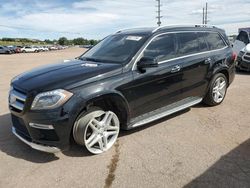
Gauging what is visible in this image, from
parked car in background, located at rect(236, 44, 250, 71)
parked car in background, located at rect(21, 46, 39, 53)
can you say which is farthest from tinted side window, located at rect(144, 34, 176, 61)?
parked car in background, located at rect(21, 46, 39, 53)

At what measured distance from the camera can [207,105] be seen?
22.1 feet

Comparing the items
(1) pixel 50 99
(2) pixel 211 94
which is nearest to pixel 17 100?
(1) pixel 50 99

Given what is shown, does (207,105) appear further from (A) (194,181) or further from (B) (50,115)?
(B) (50,115)

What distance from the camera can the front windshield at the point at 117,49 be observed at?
4.94 m

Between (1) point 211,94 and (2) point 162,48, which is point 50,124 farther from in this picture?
(1) point 211,94

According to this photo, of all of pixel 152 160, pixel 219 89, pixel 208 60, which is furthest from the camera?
pixel 219 89

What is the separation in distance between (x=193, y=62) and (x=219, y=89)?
1.35 meters

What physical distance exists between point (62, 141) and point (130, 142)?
48.1 inches

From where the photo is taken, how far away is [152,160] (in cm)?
418

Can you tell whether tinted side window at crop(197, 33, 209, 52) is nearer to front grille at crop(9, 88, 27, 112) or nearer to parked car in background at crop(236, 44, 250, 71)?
front grille at crop(9, 88, 27, 112)

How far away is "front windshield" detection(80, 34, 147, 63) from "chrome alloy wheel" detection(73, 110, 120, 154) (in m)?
0.98

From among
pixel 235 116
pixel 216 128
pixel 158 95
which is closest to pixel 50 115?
pixel 158 95

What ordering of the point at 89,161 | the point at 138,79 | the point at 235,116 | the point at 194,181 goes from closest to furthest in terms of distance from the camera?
the point at 194,181
the point at 89,161
the point at 138,79
the point at 235,116

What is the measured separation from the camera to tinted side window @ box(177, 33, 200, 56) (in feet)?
18.5
